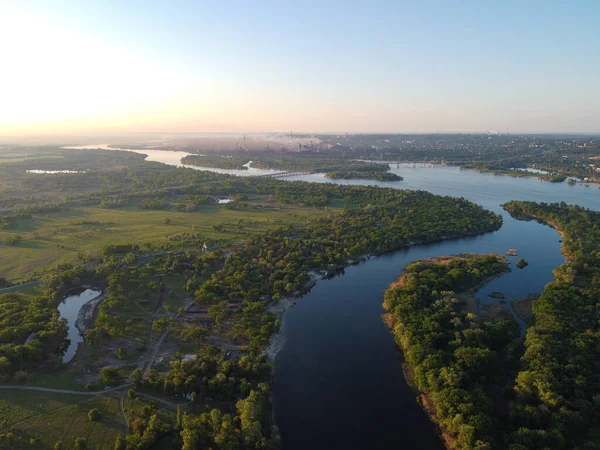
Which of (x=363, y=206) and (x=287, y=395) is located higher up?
(x=363, y=206)

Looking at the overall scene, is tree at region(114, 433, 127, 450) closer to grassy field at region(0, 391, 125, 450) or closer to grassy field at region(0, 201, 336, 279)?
grassy field at region(0, 391, 125, 450)

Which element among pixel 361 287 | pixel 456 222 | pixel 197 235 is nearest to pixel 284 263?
pixel 361 287

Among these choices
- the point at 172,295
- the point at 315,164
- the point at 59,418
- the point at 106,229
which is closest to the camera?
the point at 59,418

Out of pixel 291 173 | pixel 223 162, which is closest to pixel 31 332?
pixel 291 173

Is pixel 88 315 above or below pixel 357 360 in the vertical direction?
above

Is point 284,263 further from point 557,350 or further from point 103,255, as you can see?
point 557,350

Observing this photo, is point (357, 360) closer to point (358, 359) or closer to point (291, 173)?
point (358, 359)

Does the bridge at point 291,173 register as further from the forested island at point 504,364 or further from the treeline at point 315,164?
the forested island at point 504,364
